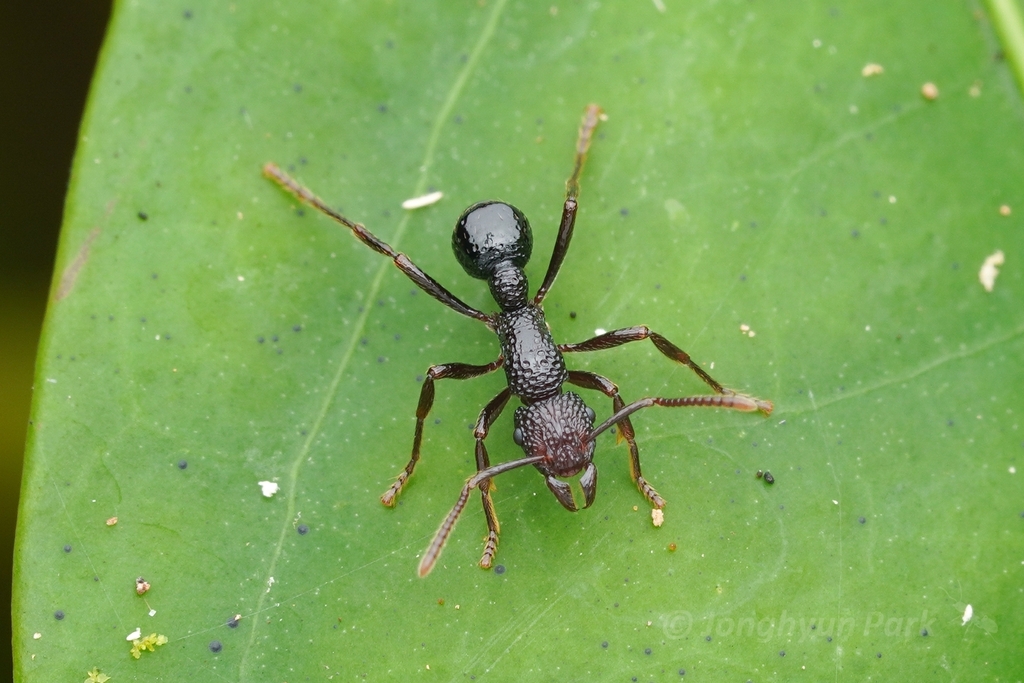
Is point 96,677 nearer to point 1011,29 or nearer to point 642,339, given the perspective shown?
point 642,339

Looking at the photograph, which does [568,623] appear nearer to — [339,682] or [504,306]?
[339,682]

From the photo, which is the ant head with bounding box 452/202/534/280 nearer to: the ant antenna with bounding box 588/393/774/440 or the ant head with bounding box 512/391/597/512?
the ant head with bounding box 512/391/597/512

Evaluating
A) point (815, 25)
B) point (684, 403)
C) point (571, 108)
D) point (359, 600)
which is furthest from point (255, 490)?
point (815, 25)

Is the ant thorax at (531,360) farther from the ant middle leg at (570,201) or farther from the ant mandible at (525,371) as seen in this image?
the ant middle leg at (570,201)

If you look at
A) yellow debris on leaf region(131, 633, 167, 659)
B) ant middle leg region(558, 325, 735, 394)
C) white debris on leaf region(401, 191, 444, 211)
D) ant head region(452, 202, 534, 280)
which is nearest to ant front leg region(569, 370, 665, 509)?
ant middle leg region(558, 325, 735, 394)

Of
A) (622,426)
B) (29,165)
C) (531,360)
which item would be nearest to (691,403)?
(622,426)

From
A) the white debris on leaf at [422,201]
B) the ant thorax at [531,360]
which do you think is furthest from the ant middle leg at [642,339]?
the white debris on leaf at [422,201]
